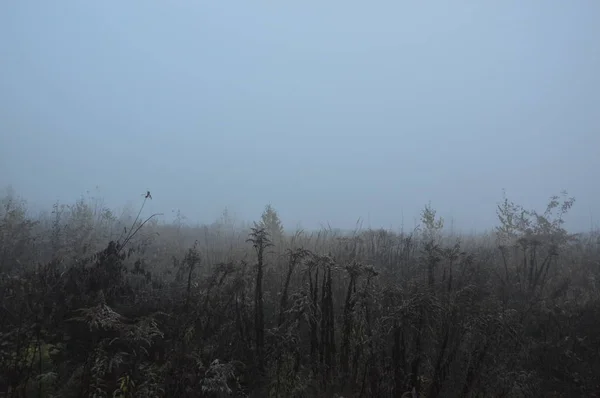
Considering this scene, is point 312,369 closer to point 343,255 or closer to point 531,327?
point 531,327

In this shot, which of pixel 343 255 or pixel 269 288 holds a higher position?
pixel 343 255

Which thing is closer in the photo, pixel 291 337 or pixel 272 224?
pixel 291 337

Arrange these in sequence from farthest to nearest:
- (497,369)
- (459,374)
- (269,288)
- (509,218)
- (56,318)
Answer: (509,218)
(269,288)
(56,318)
(459,374)
(497,369)

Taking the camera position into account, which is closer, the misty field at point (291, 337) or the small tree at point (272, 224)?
the misty field at point (291, 337)

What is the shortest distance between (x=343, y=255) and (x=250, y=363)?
501 cm

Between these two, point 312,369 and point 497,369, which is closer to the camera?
point 497,369

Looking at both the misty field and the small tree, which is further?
the small tree

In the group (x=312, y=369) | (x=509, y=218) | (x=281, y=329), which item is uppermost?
(x=509, y=218)

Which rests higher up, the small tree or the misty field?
the small tree

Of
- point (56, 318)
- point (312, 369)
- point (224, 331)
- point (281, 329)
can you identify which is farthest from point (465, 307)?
point (56, 318)

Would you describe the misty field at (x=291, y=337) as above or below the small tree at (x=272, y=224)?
below

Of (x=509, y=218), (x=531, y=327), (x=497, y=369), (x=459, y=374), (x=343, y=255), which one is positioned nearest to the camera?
(x=497, y=369)

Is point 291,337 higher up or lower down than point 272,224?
lower down

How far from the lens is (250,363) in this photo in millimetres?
4812
